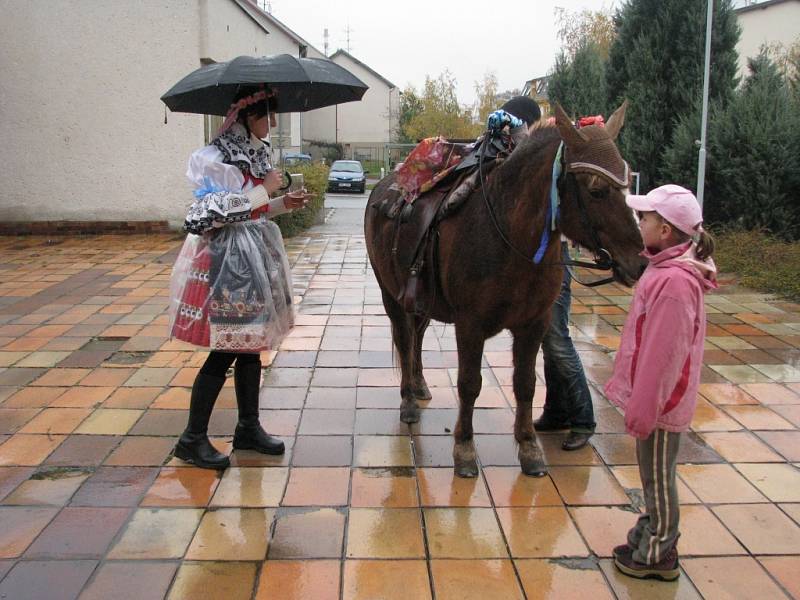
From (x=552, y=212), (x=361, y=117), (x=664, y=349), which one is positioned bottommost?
(x=664, y=349)

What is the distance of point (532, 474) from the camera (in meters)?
3.63

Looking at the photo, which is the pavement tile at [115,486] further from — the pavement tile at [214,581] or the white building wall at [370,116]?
the white building wall at [370,116]

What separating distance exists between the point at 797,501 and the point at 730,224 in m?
8.40

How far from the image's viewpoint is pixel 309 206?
13.9m

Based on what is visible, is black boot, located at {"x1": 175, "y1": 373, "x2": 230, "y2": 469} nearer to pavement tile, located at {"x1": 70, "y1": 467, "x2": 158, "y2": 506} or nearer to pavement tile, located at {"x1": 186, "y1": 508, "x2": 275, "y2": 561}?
pavement tile, located at {"x1": 70, "y1": 467, "x2": 158, "y2": 506}

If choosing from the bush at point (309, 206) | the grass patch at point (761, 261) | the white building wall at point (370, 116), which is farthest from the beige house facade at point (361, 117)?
the grass patch at point (761, 261)

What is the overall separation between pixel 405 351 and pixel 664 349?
221 cm

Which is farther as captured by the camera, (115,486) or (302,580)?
(115,486)

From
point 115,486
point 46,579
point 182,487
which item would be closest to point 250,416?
point 182,487

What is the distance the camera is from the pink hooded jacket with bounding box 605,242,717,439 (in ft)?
8.09

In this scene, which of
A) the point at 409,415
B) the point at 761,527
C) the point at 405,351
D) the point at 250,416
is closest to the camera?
the point at 761,527

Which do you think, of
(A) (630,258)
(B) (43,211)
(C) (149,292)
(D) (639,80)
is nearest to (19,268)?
(C) (149,292)

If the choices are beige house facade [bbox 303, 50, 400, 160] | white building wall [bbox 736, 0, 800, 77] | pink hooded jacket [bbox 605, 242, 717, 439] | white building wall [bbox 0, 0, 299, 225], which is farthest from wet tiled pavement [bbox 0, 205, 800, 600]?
beige house facade [bbox 303, 50, 400, 160]

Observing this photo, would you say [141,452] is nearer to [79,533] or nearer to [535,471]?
[79,533]
